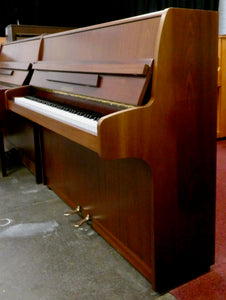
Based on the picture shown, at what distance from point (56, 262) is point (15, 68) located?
1856 mm

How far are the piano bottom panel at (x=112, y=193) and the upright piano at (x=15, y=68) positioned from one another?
0.55 m

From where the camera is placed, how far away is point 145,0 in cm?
523

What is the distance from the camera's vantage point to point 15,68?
3.11m

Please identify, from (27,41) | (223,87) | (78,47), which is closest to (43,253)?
(78,47)

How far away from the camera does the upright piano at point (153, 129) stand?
1.43 meters

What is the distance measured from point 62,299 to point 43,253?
0.45 m

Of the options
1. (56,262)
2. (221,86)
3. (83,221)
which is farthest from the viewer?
(221,86)

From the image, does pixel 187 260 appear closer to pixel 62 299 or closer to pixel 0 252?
pixel 62 299

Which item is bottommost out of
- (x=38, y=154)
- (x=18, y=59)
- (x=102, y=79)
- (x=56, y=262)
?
(x=56, y=262)

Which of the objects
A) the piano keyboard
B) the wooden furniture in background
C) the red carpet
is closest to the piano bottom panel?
the red carpet

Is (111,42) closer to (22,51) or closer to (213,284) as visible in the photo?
(213,284)

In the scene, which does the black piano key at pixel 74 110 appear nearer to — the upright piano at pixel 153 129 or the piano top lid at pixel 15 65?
the upright piano at pixel 153 129

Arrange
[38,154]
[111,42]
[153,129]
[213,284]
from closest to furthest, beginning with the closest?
1. [153,129]
2. [213,284]
3. [111,42]
4. [38,154]

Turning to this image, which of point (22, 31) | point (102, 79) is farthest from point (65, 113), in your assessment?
point (22, 31)
